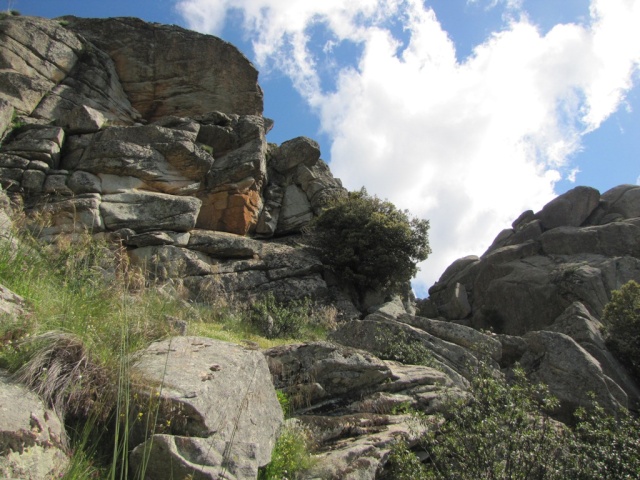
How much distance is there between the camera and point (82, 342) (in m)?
4.82

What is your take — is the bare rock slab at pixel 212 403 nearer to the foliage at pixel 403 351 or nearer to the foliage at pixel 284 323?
the foliage at pixel 403 351

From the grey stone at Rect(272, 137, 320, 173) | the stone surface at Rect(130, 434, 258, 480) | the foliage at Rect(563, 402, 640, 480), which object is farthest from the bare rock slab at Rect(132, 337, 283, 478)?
Result: the grey stone at Rect(272, 137, 320, 173)

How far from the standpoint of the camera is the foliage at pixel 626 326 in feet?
48.0

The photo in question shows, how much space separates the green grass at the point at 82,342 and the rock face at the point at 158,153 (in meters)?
8.14

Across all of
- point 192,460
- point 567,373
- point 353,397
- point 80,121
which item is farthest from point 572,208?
point 192,460

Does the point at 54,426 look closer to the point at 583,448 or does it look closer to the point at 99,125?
the point at 583,448

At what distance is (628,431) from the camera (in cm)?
707

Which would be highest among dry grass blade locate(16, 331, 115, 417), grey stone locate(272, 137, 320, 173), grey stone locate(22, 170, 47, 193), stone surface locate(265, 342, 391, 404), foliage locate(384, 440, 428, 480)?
grey stone locate(272, 137, 320, 173)

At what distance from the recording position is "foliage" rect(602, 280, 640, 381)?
14.6 m

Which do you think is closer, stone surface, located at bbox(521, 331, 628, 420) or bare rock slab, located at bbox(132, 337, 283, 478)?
bare rock slab, located at bbox(132, 337, 283, 478)

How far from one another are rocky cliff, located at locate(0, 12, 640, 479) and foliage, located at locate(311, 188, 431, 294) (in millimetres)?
980

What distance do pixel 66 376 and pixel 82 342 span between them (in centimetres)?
34

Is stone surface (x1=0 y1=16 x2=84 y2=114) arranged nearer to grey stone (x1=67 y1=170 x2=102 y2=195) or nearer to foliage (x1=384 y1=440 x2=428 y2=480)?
grey stone (x1=67 y1=170 x2=102 y2=195)

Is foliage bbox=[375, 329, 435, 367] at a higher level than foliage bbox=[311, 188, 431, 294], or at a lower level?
lower
